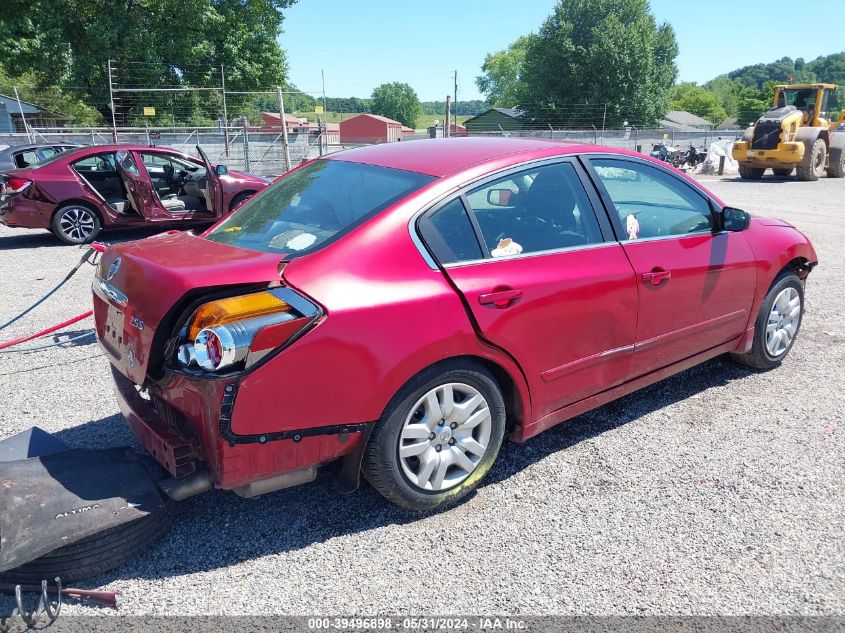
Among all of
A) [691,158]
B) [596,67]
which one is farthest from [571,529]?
[596,67]

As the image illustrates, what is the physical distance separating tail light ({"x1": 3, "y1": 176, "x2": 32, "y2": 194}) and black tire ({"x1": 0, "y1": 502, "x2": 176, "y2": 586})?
8593 millimetres

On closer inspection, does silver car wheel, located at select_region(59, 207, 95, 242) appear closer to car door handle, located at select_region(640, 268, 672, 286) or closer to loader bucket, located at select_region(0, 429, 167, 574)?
loader bucket, located at select_region(0, 429, 167, 574)

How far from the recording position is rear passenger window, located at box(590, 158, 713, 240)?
3.71 meters

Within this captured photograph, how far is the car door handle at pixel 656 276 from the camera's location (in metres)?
3.59

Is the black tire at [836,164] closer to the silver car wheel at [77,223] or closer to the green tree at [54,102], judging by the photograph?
the silver car wheel at [77,223]

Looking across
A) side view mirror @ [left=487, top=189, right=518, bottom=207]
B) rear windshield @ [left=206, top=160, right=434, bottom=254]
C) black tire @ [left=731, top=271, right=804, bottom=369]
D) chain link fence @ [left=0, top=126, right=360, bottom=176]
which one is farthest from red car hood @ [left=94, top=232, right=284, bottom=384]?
chain link fence @ [left=0, top=126, right=360, bottom=176]

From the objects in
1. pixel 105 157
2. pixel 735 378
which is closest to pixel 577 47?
pixel 105 157

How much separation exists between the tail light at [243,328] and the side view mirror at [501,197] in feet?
4.11

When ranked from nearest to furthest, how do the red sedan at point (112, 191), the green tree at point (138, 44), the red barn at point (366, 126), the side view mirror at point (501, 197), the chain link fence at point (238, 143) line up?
the side view mirror at point (501, 197) < the red sedan at point (112, 191) < the chain link fence at point (238, 143) < the green tree at point (138, 44) < the red barn at point (366, 126)

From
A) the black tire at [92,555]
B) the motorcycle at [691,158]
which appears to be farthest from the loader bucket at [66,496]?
the motorcycle at [691,158]

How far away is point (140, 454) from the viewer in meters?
3.00

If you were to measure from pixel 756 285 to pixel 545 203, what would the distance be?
1822 millimetres

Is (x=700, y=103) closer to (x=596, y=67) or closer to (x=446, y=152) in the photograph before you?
(x=596, y=67)

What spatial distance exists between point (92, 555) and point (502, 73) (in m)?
116
